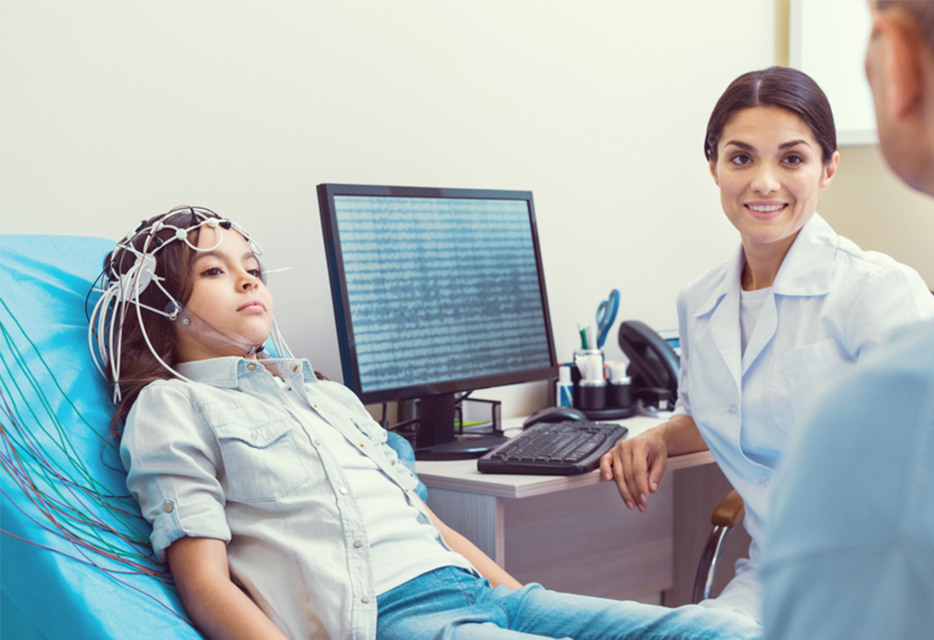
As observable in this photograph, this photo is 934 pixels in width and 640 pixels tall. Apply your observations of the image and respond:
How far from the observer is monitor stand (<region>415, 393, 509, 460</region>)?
5.29ft

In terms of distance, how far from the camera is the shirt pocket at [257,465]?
3.52ft

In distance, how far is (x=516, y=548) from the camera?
2.01m

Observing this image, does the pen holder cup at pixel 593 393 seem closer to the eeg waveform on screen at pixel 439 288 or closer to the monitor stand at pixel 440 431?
the eeg waveform on screen at pixel 439 288

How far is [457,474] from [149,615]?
2.07 ft

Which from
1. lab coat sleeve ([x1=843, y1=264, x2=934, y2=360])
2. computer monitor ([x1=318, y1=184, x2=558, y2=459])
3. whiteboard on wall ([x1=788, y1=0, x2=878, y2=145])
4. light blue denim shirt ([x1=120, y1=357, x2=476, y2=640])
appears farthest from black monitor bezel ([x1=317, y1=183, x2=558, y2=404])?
whiteboard on wall ([x1=788, y1=0, x2=878, y2=145])

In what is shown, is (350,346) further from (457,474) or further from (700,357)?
(700,357)

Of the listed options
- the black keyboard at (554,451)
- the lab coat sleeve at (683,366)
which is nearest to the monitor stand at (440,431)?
the black keyboard at (554,451)

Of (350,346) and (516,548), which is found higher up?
(350,346)

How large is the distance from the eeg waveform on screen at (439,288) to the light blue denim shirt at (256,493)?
14.2 inches

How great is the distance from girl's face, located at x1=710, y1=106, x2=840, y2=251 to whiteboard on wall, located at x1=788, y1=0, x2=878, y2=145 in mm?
1457

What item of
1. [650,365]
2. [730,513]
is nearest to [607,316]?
[650,365]

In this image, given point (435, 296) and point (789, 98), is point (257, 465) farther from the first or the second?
point (789, 98)

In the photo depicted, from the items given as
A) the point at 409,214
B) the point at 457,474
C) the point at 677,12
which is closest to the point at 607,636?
the point at 457,474

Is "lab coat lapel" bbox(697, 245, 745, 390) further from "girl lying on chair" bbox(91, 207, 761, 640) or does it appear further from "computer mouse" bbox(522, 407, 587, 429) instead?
"girl lying on chair" bbox(91, 207, 761, 640)
